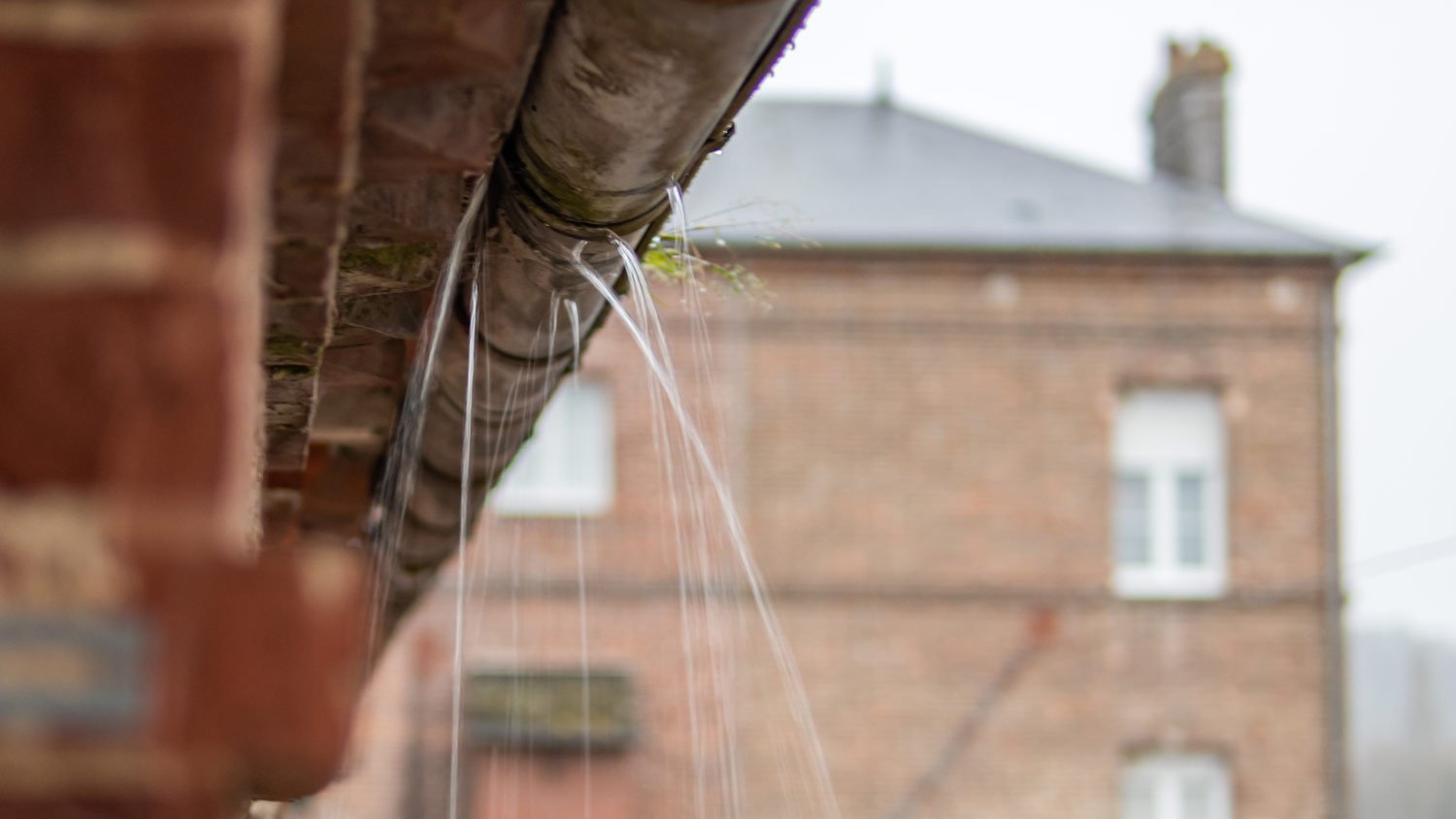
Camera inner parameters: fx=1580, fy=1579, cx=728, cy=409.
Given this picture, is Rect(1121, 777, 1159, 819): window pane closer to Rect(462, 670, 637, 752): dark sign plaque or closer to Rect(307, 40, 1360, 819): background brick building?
Rect(307, 40, 1360, 819): background brick building

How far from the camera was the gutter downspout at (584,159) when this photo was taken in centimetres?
139

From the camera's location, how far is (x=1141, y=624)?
13.4m

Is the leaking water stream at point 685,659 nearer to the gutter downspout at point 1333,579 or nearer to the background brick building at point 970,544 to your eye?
the background brick building at point 970,544

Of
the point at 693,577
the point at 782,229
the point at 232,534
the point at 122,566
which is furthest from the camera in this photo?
the point at 693,577

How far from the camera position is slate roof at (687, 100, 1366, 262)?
536 inches

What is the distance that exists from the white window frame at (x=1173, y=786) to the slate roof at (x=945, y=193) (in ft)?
14.3

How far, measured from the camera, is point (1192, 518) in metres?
13.7

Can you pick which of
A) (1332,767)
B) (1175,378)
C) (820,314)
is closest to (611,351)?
(820,314)

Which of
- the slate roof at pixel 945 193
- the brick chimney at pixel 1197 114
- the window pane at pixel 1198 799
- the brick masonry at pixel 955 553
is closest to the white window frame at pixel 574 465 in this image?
the brick masonry at pixel 955 553

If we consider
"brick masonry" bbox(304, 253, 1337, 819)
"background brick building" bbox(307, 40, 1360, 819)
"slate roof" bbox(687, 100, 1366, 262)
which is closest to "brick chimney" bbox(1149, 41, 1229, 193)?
"slate roof" bbox(687, 100, 1366, 262)

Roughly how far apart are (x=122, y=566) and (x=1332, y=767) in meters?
14.0

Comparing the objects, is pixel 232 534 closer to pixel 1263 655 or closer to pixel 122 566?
pixel 122 566

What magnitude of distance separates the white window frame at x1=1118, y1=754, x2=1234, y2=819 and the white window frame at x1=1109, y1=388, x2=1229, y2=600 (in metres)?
1.41

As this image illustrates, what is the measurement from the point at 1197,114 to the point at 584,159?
14892 mm
